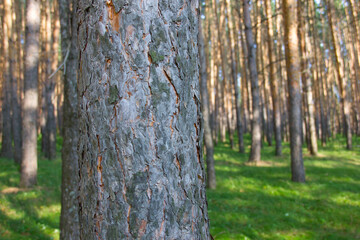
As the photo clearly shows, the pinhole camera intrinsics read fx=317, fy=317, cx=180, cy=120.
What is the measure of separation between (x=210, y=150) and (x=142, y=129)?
7418 millimetres

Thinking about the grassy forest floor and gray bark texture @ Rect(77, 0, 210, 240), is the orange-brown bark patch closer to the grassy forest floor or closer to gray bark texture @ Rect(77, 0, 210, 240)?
gray bark texture @ Rect(77, 0, 210, 240)

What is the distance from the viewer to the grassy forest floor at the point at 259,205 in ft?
18.8

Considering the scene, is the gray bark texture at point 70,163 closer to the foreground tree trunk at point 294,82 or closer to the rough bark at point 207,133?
the rough bark at point 207,133

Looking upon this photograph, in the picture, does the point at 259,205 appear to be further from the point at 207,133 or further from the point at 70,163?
the point at 70,163

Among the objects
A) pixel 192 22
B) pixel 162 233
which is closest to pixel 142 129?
pixel 162 233

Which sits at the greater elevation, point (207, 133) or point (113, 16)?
point (113, 16)

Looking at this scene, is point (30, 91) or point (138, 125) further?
point (30, 91)

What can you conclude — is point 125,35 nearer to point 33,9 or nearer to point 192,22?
point 192,22

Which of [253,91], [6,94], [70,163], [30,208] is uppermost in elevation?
[6,94]

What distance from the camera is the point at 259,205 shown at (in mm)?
7480

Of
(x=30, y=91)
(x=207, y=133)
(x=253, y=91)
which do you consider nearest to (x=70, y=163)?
(x=207, y=133)

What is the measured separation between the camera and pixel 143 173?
113 cm

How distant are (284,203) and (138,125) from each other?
23.8 ft

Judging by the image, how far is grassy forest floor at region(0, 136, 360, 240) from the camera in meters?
5.72
